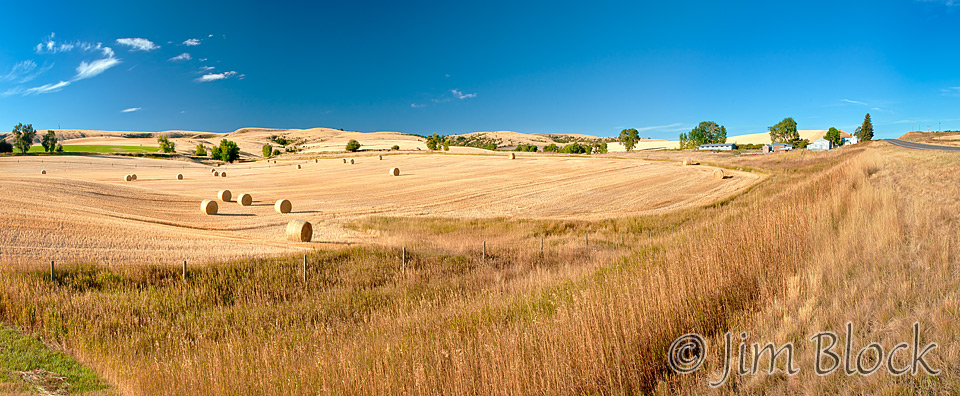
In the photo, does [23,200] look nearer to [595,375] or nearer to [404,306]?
[404,306]

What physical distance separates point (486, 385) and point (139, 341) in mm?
6915

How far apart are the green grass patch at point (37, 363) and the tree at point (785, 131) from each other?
540 ft

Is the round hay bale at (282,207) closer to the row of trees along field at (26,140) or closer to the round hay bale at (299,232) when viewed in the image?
the round hay bale at (299,232)

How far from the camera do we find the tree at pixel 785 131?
140 m

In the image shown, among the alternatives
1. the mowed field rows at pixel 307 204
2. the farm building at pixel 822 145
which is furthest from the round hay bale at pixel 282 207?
the farm building at pixel 822 145

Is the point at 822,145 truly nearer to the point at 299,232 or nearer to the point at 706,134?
the point at 706,134

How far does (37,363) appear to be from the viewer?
663 centimetres

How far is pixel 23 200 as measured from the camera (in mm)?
17188

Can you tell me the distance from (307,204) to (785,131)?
151190mm

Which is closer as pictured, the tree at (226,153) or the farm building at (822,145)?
the tree at (226,153)

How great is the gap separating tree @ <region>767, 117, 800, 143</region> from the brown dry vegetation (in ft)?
491

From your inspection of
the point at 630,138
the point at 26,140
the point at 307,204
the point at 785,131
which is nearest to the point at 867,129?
the point at 785,131

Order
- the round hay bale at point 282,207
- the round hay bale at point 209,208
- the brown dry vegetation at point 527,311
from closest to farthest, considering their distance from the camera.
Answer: the brown dry vegetation at point 527,311, the round hay bale at point 209,208, the round hay bale at point 282,207

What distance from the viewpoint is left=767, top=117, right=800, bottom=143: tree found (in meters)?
140
